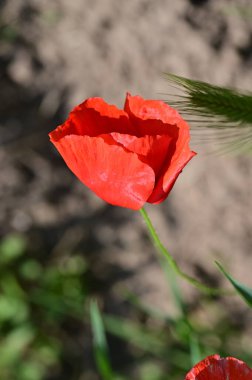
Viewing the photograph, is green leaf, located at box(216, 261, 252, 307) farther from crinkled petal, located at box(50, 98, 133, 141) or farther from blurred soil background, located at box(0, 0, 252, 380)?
blurred soil background, located at box(0, 0, 252, 380)

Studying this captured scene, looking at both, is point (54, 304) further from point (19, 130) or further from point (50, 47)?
point (50, 47)

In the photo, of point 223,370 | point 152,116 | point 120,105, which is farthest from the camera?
point 120,105

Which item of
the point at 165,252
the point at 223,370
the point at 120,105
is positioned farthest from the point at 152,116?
the point at 120,105

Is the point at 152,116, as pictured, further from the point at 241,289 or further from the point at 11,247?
the point at 11,247

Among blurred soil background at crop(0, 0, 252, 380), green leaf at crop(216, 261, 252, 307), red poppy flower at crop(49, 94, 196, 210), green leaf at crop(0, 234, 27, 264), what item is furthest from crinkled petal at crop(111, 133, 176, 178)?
green leaf at crop(0, 234, 27, 264)

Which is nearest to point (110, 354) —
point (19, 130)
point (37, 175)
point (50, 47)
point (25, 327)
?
point (25, 327)
